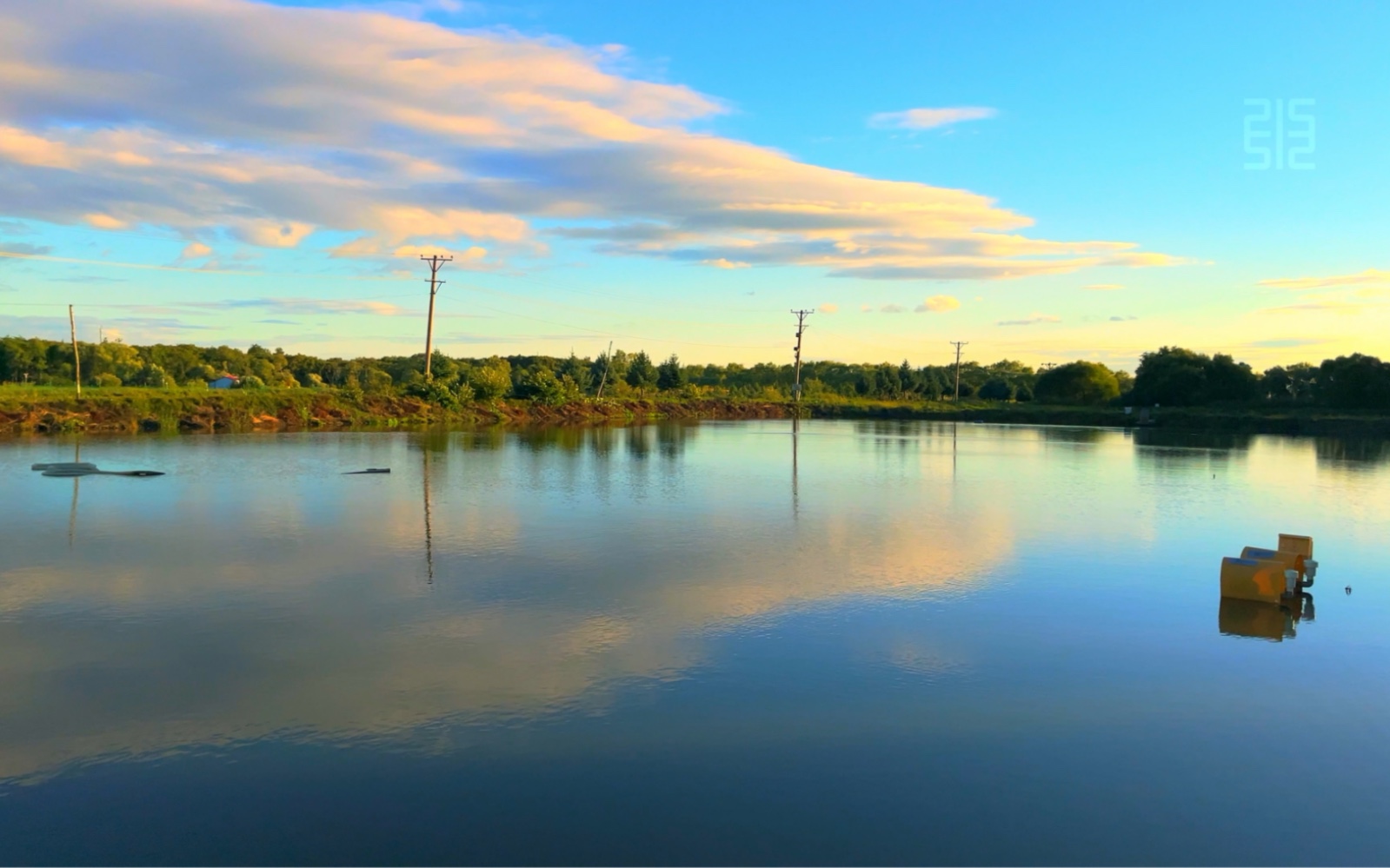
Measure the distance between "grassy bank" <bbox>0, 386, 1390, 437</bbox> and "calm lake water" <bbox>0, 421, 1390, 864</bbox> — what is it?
24.3m

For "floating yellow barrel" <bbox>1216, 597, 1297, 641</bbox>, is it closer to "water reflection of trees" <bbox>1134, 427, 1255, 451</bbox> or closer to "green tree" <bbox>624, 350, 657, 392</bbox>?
"water reflection of trees" <bbox>1134, 427, 1255, 451</bbox>

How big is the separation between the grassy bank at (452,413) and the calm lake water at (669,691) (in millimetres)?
24302

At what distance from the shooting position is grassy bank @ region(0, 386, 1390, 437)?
38906 millimetres

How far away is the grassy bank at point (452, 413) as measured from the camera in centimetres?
3891

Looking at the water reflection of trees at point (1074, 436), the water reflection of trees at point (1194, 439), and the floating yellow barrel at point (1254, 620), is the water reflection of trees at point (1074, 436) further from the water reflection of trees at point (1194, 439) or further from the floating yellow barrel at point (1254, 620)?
the floating yellow barrel at point (1254, 620)

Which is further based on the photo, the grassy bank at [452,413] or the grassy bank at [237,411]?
the grassy bank at [452,413]

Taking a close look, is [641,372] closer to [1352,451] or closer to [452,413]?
[452,413]

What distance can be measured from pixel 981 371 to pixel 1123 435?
92598 millimetres

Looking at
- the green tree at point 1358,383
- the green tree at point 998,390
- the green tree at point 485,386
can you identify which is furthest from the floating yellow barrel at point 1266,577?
the green tree at point 998,390

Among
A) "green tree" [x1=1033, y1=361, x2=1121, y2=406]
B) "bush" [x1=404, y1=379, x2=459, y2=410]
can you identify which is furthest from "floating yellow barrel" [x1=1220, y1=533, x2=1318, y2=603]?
"green tree" [x1=1033, y1=361, x2=1121, y2=406]

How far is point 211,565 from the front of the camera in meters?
12.5

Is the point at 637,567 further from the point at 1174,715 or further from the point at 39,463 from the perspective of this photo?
the point at 39,463

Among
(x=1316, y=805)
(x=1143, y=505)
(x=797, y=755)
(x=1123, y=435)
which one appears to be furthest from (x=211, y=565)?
(x=1123, y=435)

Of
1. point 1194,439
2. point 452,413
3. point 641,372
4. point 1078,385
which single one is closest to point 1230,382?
point 1078,385
